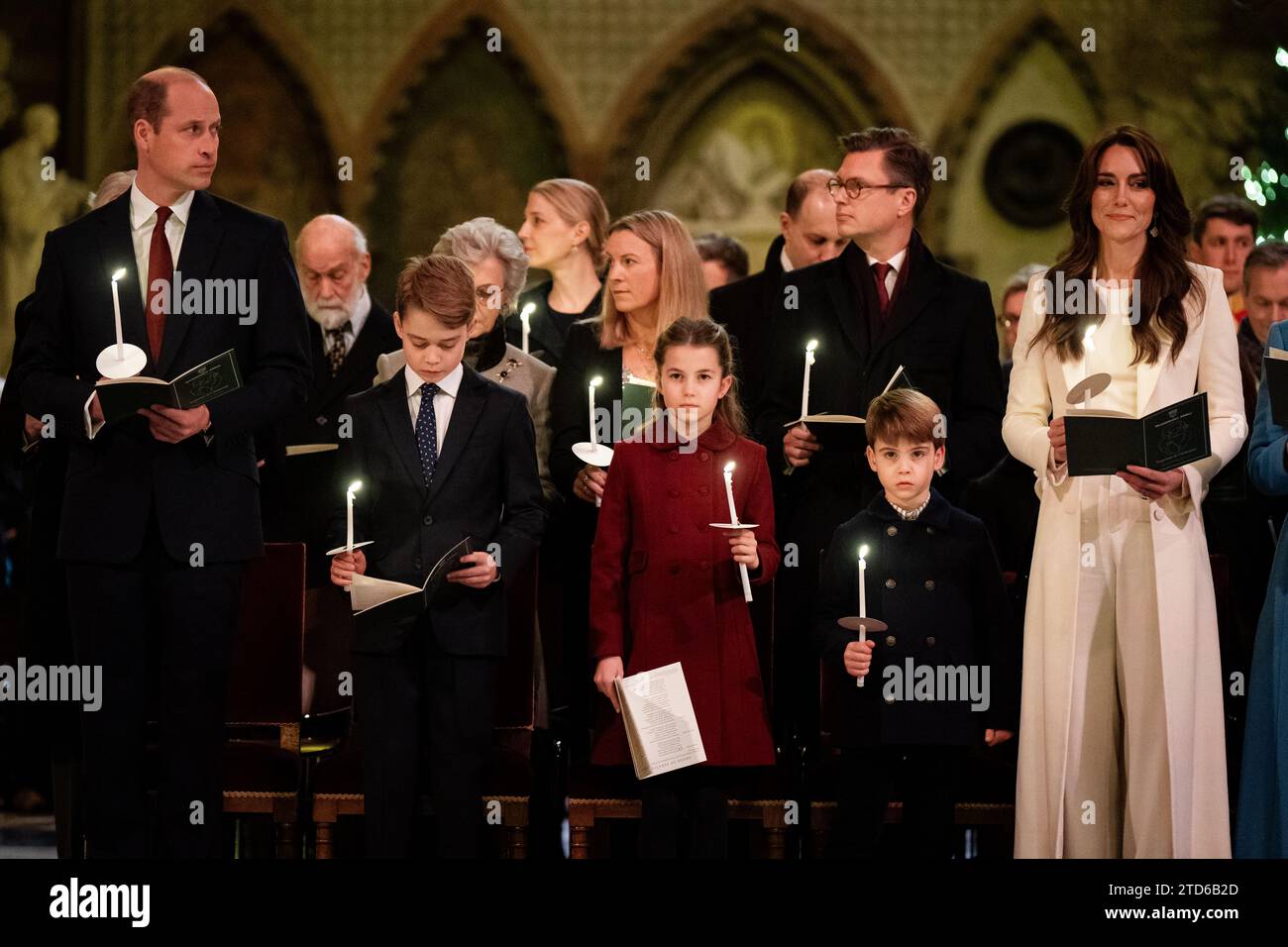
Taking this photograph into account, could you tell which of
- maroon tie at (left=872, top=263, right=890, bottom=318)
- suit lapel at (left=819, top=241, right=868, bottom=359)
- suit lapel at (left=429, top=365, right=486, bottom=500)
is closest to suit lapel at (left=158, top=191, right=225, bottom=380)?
suit lapel at (left=429, top=365, right=486, bottom=500)

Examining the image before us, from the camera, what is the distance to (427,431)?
163 inches

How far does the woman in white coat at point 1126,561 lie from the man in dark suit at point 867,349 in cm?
32

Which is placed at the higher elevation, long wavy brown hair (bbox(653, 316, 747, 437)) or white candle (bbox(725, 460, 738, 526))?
long wavy brown hair (bbox(653, 316, 747, 437))

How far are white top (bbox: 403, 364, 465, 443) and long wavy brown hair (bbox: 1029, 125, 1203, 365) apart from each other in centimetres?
150

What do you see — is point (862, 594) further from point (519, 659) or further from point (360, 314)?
point (360, 314)

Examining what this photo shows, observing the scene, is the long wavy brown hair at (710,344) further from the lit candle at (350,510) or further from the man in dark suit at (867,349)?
the lit candle at (350,510)

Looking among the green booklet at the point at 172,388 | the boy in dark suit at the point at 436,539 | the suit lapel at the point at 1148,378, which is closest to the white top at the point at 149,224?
the green booklet at the point at 172,388

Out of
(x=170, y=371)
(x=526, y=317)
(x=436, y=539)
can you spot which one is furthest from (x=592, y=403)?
(x=170, y=371)

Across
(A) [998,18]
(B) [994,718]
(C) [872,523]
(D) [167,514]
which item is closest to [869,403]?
(C) [872,523]

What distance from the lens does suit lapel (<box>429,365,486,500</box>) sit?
409 centimetres

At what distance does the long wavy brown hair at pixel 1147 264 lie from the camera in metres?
4.10

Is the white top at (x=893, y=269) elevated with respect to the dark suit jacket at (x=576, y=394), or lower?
elevated

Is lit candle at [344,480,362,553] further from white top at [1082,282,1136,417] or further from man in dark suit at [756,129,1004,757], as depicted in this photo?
white top at [1082,282,1136,417]

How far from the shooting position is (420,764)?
13.3 feet
